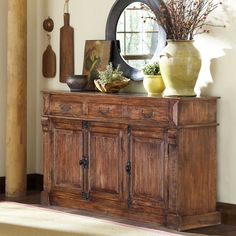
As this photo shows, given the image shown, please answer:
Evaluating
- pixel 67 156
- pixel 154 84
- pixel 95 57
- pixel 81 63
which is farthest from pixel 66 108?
pixel 154 84

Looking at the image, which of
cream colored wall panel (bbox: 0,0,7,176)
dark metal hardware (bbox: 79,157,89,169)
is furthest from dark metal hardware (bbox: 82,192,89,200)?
cream colored wall panel (bbox: 0,0,7,176)

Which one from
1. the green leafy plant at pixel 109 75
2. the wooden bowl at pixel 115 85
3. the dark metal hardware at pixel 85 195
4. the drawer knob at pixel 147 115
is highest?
the green leafy plant at pixel 109 75

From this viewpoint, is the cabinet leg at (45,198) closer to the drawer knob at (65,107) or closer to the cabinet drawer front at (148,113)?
the drawer knob at (65,107)

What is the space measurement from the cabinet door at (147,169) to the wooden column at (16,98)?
149 cm

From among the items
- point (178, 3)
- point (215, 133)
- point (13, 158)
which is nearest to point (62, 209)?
point (13, 158)

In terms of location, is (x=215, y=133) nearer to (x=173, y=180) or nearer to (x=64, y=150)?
(x=173, y=180)

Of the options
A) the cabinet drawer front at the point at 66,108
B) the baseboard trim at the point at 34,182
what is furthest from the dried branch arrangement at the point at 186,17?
the baseboard trim at the point at 34,182

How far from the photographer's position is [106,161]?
6.03 meters

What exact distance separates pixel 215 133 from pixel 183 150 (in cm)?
35

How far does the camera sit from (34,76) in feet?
24.0

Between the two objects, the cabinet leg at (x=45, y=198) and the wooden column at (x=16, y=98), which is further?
the wooden column at (x=16, y=98)

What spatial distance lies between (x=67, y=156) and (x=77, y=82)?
2.03ft

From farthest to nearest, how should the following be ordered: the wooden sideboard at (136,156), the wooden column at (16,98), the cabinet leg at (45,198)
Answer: the wooden column at (16,98)
the cabinet leg at (45,198)
the wooden sideboard at (136,156)

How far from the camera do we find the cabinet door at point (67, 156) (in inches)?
247
